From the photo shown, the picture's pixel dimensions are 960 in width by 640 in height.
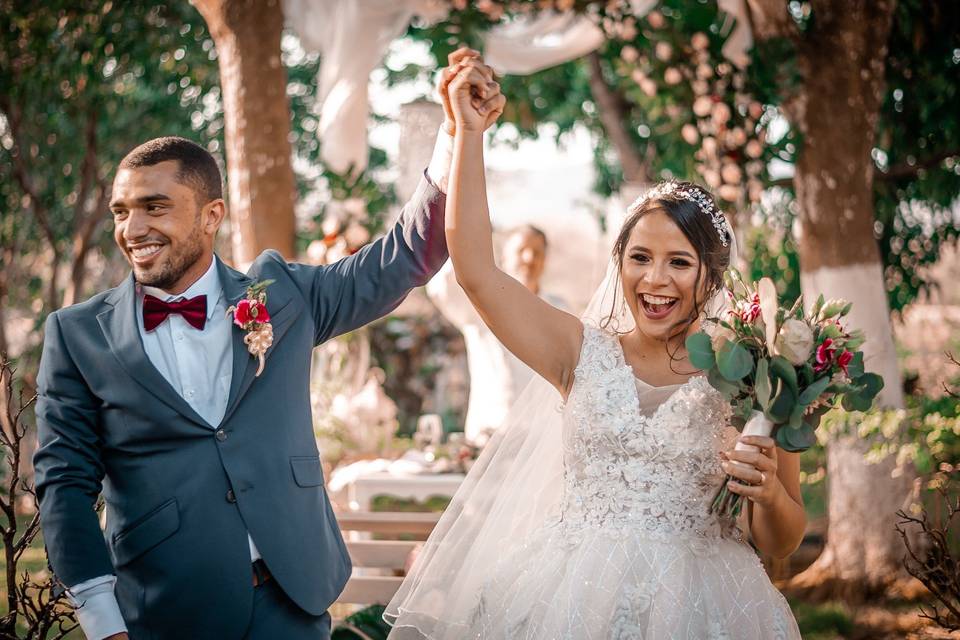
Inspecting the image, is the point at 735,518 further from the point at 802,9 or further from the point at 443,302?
the point at 802,9

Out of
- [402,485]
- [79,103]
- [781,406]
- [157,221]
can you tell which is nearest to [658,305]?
[781,406]

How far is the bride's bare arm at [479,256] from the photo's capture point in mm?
2543

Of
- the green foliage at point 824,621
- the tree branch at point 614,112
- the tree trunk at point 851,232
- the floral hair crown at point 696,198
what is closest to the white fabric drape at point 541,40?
the tree trunk at point 851,232

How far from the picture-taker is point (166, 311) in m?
2.49

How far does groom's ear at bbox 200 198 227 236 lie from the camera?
8.38 ft

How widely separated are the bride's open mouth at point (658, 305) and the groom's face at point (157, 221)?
3.80 feet

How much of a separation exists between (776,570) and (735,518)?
4655 millimetres

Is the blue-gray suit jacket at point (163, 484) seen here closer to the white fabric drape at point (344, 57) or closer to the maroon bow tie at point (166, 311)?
the maroon bow tie at point (166, 311)

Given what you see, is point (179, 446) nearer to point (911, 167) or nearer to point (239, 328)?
point (239, 328)

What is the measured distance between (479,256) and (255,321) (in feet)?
1.88

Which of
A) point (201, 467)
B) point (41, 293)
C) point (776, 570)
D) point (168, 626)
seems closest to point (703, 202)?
point (201, 467)

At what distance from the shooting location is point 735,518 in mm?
2621

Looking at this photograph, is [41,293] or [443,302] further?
[41,293]

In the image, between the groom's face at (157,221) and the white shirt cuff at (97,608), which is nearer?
the white shirt cuff at (97,608)
